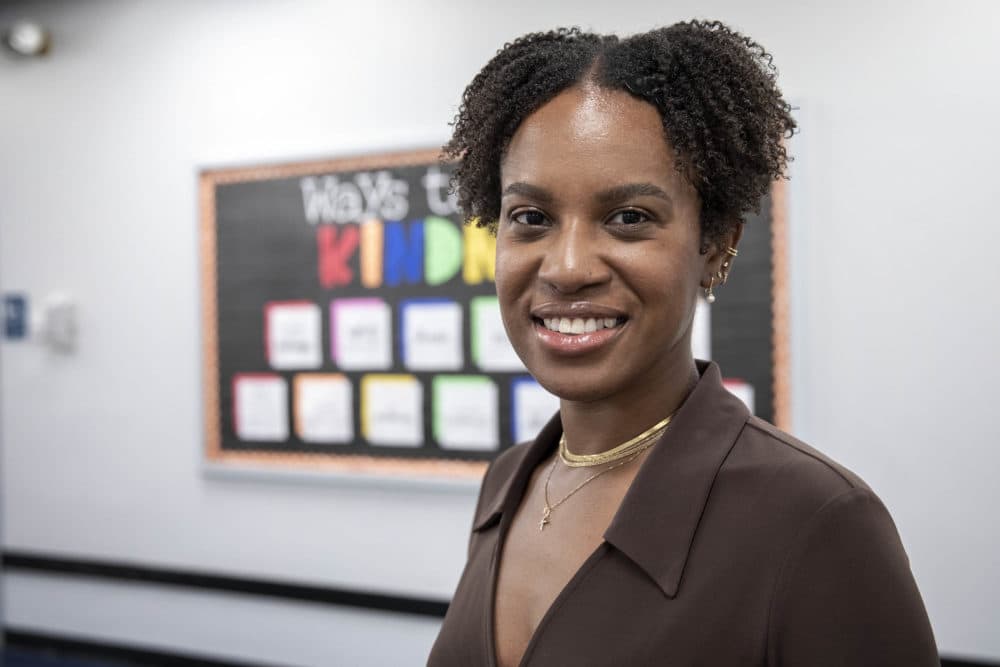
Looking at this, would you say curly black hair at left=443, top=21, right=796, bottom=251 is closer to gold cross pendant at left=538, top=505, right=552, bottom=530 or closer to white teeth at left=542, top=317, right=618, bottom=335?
white teeth at left=542, top=317, right=618, bottom=335

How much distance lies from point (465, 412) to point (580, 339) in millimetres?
1726

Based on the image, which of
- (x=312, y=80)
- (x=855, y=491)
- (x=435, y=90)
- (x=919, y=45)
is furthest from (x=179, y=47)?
(x=855, y=491)

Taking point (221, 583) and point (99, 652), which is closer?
point (221, 583)

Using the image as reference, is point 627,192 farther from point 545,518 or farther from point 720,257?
point 545,518

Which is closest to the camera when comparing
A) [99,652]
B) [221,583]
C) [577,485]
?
[577,485]

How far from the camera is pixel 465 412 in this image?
8.39 feet

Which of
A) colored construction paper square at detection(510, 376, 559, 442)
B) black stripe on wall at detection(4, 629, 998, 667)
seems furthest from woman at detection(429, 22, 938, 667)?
black stripe on wall at detection(4, 629, 998, 667)

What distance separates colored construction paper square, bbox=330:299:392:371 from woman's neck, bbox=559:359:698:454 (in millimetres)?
1724

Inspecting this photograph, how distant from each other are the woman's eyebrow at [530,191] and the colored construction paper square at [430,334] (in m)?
1.68

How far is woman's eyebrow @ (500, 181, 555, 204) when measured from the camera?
85 centimetres

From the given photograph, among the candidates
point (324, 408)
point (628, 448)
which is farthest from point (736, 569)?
point (324, 408)

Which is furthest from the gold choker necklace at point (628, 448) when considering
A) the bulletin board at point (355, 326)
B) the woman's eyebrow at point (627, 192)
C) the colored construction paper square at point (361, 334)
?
the colored construction paper square at point (361, 334)

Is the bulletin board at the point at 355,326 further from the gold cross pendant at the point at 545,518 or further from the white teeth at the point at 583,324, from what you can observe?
the white teeth at the point at 583,324

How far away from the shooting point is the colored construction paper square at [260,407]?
9.15ft
